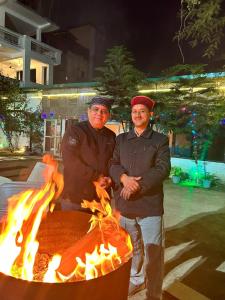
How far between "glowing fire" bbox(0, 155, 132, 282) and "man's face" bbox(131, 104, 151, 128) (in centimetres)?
100

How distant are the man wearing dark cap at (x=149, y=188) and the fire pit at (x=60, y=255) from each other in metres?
0.36

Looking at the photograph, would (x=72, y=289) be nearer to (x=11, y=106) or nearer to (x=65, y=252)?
(x=65, y=252)

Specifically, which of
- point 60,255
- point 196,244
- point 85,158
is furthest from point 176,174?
point 60,255

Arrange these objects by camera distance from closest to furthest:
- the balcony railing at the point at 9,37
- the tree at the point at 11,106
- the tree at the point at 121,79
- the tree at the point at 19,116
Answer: the tree at the point at 121,79 < the tree at the point at 11,106 < the tree at the point at 19,116 < the balcony railing at the point at 9,37

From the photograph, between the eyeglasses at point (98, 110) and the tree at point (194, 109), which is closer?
the eyeglasses at point (98, 110)

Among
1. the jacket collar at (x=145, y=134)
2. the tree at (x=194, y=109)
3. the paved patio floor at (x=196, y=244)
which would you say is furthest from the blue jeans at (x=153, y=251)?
the tree at (x=194, y=109)

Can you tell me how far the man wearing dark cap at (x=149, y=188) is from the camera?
9.99ft

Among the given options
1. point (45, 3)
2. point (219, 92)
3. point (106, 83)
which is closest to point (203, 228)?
point (219, 92)

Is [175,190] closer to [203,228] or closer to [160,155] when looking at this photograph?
[203,228]

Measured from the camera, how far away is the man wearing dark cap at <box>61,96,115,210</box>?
321 cm

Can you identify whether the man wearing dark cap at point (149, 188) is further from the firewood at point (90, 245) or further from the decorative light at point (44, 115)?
the decorative light at point (44, 115)

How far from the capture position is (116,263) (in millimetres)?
2102

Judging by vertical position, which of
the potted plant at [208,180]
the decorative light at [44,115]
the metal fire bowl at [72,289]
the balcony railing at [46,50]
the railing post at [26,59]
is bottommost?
the potted plant at [208,180]

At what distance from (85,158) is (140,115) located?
80 cm
